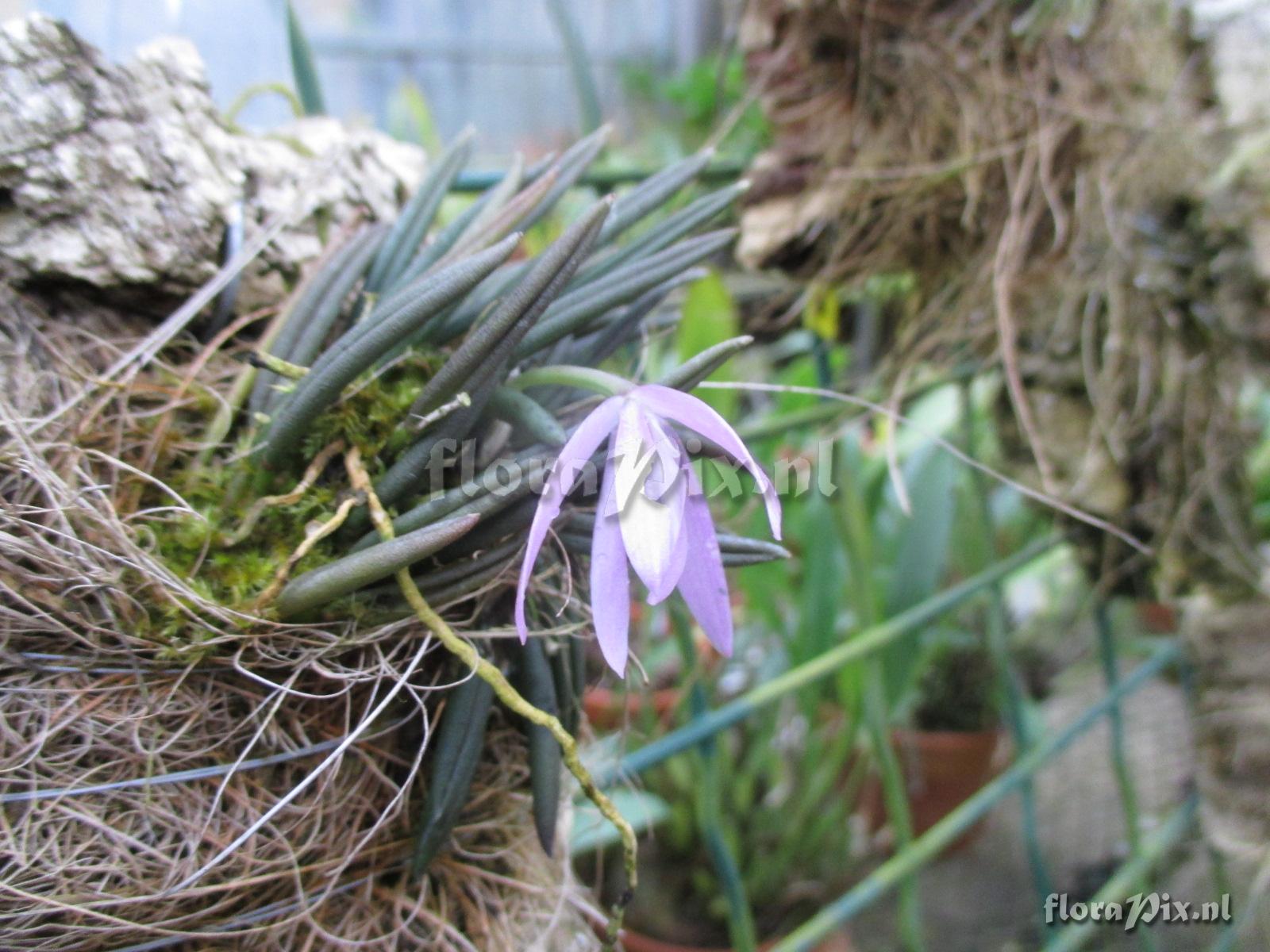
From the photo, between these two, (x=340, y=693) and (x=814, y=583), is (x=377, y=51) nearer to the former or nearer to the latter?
(x=814, y=583)

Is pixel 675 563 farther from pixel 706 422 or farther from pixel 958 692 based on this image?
pixel 958 692

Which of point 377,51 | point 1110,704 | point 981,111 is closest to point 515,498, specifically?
point 981,111

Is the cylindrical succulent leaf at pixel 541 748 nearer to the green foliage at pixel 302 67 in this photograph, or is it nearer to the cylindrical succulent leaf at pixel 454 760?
the cylindrical succulent leaf at pixel 454 760

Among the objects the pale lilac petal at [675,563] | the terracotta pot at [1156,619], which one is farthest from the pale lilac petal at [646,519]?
the terracotta pot at [1156,619]

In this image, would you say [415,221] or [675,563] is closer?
[675,563]

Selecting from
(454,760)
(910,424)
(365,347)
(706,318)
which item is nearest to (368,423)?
(365,347)

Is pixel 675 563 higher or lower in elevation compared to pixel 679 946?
higher

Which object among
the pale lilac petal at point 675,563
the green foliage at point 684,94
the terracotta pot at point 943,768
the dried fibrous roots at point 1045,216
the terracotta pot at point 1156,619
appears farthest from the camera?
the green foliage at point 684,94
